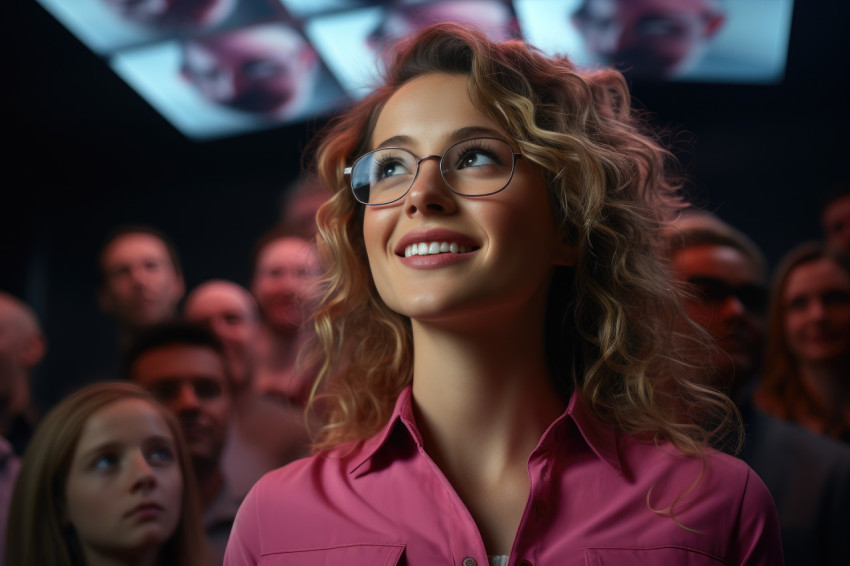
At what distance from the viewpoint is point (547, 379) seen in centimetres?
149

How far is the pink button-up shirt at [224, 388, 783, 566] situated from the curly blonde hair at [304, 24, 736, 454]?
4.1 inches

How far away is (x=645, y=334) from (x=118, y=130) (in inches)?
67.7

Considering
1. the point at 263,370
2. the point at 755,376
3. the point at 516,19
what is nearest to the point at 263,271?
the point at 263,370

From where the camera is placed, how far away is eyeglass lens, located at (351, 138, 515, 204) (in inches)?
53.0

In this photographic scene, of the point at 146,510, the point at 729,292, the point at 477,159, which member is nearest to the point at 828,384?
the point at 729,292

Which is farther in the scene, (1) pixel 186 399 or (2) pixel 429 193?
(1) pixel 186 399

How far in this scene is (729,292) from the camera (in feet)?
7.51

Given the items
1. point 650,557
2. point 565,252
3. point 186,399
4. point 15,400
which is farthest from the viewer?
point 15,400

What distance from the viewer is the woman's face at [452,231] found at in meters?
1.30

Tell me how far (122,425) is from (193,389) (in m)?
0.36

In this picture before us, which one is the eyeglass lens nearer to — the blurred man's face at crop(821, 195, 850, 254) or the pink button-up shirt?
the pink button-up shirt

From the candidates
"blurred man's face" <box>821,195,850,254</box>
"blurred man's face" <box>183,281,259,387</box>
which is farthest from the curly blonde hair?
"blurred man's face" <box>821,195,850,254</box>

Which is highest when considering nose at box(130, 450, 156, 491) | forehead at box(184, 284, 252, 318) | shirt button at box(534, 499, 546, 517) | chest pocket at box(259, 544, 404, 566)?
forehead at box(184, 284, 252, 318)

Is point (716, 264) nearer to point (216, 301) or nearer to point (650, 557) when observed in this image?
point (650, 557)
